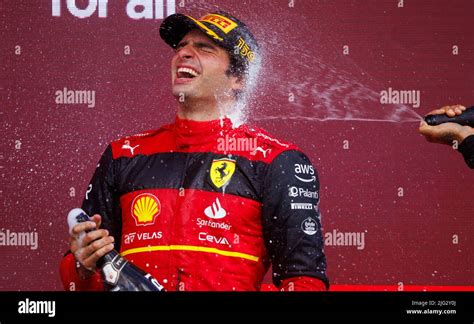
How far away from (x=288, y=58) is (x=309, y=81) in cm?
9

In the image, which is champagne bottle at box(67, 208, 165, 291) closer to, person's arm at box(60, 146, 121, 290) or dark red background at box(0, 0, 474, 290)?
person's arm at box(60, 146, 121, 290)

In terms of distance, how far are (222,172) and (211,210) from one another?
98 millimetres

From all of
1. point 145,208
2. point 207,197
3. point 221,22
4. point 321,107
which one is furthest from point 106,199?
point 321,107

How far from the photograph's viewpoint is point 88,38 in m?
2.70

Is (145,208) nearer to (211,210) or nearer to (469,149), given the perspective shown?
(211,210)

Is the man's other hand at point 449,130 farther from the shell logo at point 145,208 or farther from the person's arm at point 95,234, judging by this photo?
the person's arm at point 95,234

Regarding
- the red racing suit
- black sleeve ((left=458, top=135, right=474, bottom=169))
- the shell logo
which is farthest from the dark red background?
black sleeve ((left=458, top=135, right=474, bottom=169))

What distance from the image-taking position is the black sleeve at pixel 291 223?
2141mm

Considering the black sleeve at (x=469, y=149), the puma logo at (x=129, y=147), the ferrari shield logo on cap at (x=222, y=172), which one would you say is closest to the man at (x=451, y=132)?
the black sleeve at (x=469, y=149)

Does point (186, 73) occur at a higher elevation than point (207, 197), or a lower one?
higher

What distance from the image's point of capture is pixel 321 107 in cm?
277

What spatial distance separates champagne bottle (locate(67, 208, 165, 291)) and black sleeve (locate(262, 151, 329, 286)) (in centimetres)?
29

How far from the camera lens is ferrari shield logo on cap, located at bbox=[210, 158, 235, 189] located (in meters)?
2.22

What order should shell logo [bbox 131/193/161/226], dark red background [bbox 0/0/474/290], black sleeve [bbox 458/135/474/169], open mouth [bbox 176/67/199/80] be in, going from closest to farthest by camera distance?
black sleeve [bbox 458/135/474/169] → shell logo [bbox 131/193/161/226] → open mouth [bbox 176/67/199/80] → dark red background [bbox 0/0/474/290]
